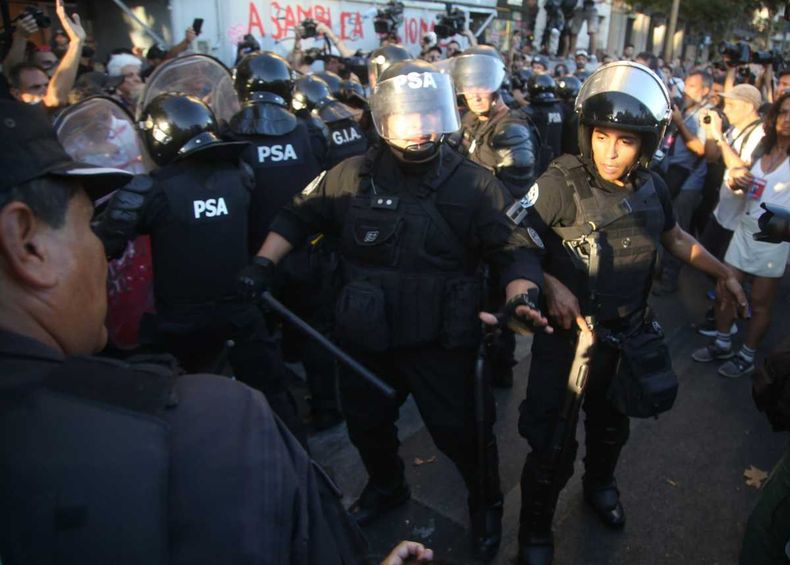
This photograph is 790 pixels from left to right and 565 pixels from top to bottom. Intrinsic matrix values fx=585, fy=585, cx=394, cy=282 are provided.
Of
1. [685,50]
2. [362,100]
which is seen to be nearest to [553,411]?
[362,100]

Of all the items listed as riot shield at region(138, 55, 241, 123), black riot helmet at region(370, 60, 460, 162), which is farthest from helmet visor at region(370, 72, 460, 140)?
riot shield at region(138, 55, 241, 123)

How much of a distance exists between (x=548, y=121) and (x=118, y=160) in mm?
4230

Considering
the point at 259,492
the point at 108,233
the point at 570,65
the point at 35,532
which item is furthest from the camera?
the point at 570,65

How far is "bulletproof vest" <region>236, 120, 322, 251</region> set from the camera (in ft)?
11.5

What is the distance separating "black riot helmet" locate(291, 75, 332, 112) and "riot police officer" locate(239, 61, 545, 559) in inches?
109

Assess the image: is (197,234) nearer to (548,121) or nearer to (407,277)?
(407,277)

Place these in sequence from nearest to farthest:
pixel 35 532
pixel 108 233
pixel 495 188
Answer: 1. pixel 35 532
2. pixel 495 188
3. pixel 108 233

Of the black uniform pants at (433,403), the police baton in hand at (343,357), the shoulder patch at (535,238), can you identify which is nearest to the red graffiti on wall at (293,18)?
the police baton in hand at (343,357)

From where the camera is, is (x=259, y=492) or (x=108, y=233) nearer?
(x=259, y=492)


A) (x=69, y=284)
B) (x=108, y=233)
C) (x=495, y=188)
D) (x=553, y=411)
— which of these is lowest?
(x=553, y=411)

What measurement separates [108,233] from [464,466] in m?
1.84

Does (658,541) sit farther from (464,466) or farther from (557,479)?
(464,466)

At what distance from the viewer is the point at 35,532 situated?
0.70m

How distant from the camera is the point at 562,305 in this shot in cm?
228
